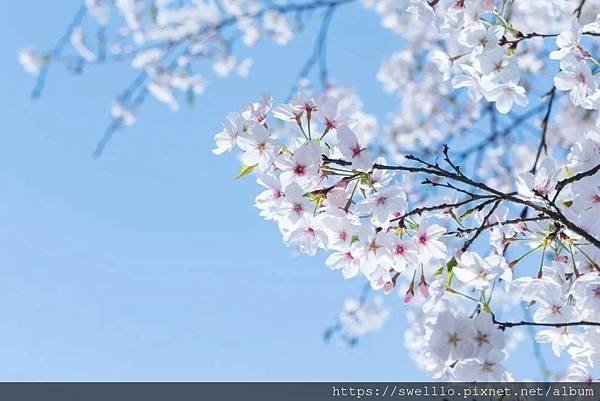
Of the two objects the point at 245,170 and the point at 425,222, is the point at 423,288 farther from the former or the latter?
the point at 245,170

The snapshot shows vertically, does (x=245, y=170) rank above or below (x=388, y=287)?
above

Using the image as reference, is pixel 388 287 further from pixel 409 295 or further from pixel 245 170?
pixel 245 170

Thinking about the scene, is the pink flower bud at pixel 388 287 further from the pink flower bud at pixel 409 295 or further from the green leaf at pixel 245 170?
the green leaf at pixel 245 170

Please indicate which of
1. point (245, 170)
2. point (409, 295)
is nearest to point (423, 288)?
point (409, 295)

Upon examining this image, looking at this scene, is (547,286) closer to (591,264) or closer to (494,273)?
(591,264)

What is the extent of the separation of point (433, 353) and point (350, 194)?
0.41m

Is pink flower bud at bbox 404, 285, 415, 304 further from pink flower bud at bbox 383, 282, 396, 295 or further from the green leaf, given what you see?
the green leaf

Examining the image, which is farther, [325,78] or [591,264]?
[325,78]

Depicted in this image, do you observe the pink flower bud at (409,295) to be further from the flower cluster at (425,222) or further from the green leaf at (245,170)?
the green leaf at (245,170)

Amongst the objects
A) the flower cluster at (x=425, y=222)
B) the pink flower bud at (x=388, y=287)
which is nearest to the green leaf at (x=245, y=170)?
the flower cluster at (x=425, y=222)

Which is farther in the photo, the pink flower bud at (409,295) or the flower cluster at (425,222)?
the pink flower bud at (409,295)

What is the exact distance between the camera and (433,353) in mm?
1502

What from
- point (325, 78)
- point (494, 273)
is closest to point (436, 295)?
point (494, 273)

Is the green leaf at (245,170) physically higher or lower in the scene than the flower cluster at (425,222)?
higher
